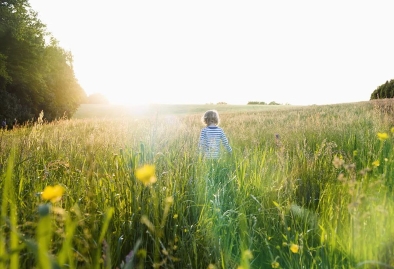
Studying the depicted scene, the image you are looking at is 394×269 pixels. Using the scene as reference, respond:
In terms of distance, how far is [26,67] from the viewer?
2658cm

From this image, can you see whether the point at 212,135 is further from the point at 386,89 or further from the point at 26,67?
the point at 386,89

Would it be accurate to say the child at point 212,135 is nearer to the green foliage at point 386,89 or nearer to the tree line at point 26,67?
the tree line at point 26,67

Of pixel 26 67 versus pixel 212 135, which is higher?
pixel 26 67

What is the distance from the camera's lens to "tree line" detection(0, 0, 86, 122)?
24.6 metres

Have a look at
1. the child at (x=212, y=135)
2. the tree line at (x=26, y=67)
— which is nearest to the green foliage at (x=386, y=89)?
the tree line at (x=26, y=67)

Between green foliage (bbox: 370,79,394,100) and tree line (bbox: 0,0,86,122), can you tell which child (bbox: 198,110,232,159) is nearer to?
tree line (bbox: 0,0,86,122)

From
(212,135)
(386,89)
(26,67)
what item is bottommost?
(212,135)

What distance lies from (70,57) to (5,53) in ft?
32.1

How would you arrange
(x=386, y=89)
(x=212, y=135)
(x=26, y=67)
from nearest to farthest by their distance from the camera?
(x=212, y=135) < (x=26, y=67) < (x=386, y=89)

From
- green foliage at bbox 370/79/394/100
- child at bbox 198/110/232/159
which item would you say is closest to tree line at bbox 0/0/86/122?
child at bbox 198/110/232/159

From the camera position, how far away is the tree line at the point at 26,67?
969 inches

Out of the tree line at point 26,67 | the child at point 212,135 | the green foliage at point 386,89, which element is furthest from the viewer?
the green foliage at point 386,89

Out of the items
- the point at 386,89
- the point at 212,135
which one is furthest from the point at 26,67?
the point at 386,89

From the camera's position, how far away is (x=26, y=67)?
2658 cm
